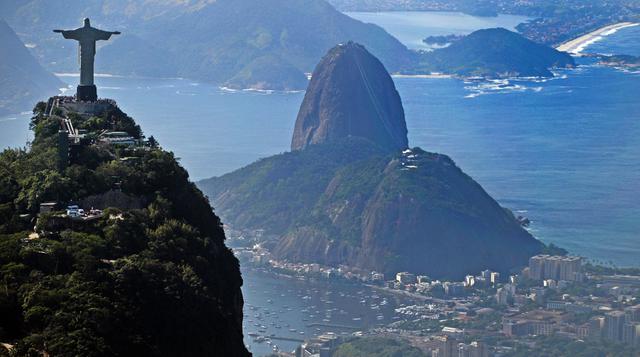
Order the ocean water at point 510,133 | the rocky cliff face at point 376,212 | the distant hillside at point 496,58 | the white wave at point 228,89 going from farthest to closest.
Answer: the distant hillside at point 496,58, the white wave at point 228,89, the ocean water at point 510,133, the rocky cliff face at point 376,212

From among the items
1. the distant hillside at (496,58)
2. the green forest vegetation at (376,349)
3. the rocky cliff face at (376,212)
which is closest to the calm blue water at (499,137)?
the green forest vegetation at (376,349)

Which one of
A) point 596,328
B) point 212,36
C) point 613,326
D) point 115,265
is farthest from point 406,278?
point 212,36

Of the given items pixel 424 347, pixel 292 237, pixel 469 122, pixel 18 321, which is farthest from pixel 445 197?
pixel 18 321

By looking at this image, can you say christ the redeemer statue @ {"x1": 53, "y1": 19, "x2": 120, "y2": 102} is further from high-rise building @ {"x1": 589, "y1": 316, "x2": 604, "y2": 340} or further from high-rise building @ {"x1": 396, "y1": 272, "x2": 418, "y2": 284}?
high-rise building @ {"x1": 396, "y1": 272, "x2": 418, "y2": 284}

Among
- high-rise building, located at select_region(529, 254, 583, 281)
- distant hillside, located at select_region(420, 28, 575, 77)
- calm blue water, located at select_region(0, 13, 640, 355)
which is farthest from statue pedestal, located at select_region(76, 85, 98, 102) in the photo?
distant hillside, located at select_region(420, 28, 575, 77)

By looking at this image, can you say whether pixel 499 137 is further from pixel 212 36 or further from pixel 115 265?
pixel 115 265

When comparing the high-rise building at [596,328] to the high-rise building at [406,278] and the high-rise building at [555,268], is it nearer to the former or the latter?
the high-rise building at [555,268]
